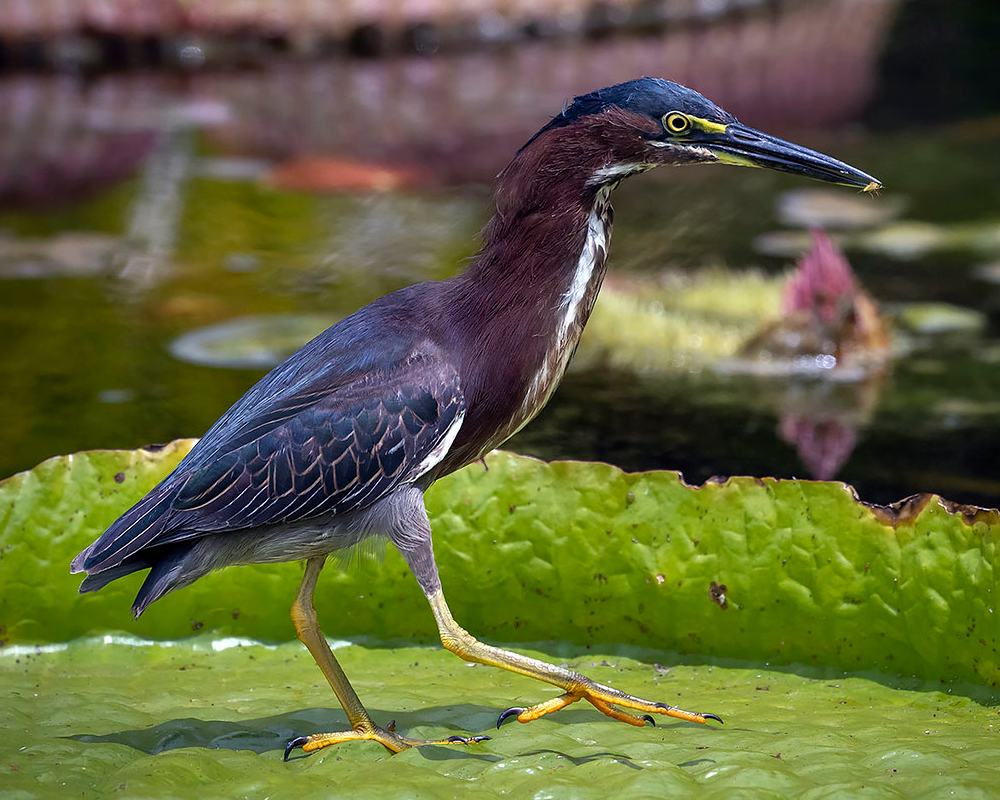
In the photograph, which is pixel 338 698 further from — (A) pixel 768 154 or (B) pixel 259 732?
(A) pixel 768 154

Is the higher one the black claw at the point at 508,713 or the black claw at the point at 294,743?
the black claw at the point at 508,713

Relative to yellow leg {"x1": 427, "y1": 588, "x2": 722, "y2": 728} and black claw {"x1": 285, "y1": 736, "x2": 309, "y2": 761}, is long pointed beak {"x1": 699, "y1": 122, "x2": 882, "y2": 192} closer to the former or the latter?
yellow leg {"x1": 427, "y1": 588, "x2": 722, "y2": 728}

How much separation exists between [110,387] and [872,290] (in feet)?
12.1

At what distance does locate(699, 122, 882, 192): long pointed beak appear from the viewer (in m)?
2.98

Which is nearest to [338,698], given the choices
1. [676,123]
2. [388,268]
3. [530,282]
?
[530,282]

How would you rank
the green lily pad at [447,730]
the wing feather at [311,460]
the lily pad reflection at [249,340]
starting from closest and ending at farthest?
the green lily pad at [447,730], the wing feather at [311,460], the lily pad reflection at [249,340]

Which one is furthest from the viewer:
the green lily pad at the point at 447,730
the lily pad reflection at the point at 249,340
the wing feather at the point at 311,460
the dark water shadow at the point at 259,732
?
the lily pad reflection at the point at 249,340

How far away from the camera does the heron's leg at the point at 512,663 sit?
2.91 m

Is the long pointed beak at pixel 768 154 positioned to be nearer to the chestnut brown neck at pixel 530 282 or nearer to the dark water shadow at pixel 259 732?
the chestnut brown neck at pixel 530 282

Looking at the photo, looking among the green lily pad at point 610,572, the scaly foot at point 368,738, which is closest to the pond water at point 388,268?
the green lily pad at point 610,572

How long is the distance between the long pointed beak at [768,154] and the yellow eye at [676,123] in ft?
0.18

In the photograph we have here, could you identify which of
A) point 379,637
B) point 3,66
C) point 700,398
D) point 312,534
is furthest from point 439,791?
point 3,66

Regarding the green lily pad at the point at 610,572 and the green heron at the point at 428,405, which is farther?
the green lily pad at the point at 610,572

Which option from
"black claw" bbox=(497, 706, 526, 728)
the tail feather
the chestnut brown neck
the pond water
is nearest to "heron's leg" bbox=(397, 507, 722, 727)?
"black claw" bbox=(497, 706, 526, 728)
